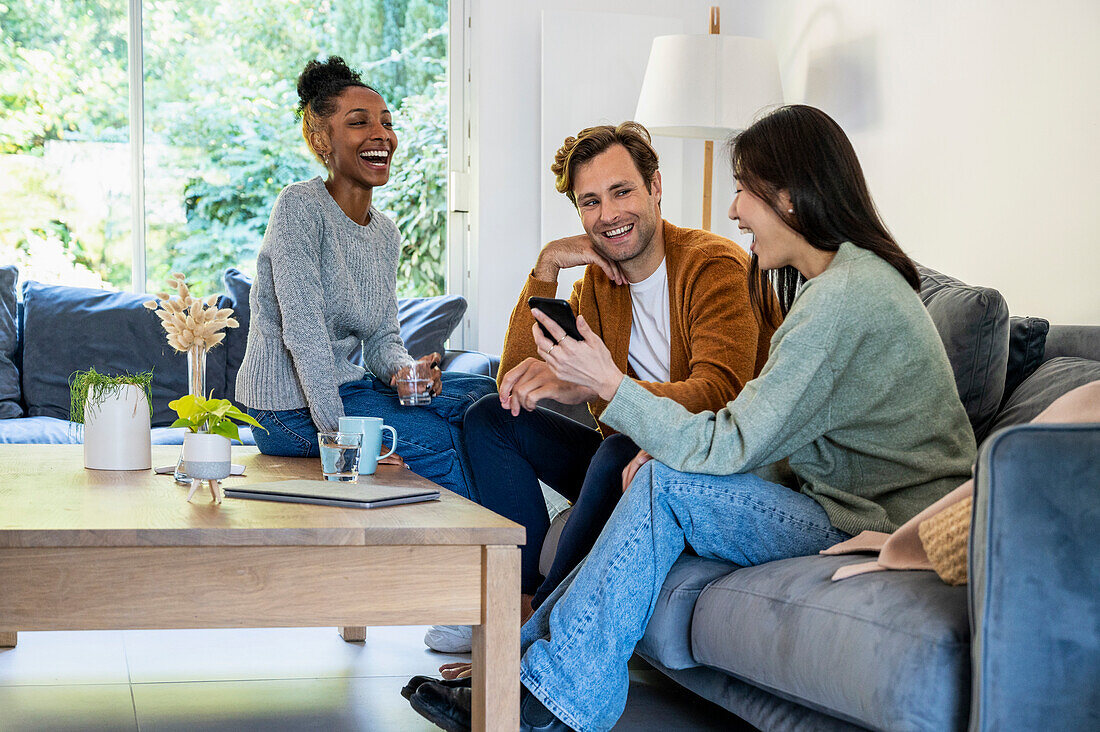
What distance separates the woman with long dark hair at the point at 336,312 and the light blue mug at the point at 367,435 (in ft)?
1.27

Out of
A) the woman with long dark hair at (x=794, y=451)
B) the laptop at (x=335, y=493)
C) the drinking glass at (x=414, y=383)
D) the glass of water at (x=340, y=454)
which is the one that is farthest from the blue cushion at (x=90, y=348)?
the woman with long dark hair at (x=794, y=451)

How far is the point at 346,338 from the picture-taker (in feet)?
8.34

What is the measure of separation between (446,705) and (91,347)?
232 cm

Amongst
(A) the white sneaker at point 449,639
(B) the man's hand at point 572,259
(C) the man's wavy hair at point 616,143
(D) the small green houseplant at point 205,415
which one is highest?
(C) the man's wavy hair at point 616,143

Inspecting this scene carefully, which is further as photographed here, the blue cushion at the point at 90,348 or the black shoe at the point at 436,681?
the blue cushion at the point at 90,348

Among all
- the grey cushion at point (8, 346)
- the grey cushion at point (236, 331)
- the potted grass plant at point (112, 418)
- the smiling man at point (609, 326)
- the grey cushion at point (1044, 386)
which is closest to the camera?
the grey cushion at point (1044, 386)

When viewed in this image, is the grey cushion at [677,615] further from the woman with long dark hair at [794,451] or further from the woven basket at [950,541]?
the woven basket at [950,541]

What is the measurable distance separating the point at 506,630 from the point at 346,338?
4.31 feet

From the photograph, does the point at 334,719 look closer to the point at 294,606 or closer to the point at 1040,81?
the point at 294,606

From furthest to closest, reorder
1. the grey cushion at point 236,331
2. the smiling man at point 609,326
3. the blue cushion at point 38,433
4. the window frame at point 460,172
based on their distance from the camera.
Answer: the window frame at point 460,172, the grey cushion at point 236,331, the blue cushion at point 38,433, the smiling man at point 609,326

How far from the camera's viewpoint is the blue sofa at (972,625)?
1063mm

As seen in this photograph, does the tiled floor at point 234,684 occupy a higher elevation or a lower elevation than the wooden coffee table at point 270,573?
lower

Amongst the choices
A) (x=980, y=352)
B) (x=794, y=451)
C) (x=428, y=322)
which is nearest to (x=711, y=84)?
(x=428, y=322)

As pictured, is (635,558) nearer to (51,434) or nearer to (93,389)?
(93,389)
